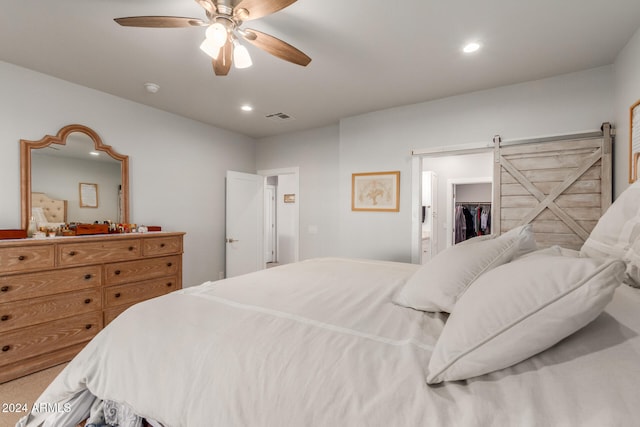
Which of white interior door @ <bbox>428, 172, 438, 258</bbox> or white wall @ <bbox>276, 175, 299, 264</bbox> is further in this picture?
white wall @ <bbox>276, 175, 299, 264</bbox>

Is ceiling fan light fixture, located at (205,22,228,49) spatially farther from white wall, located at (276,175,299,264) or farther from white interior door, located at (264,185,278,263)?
white interior door, located at (264,185,278,263)

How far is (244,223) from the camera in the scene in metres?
4.61

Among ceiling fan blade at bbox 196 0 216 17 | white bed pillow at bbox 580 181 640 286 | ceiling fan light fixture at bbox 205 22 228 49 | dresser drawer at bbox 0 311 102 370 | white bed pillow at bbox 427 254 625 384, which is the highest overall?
ceiling fan blade at bbox 196 0 216 17

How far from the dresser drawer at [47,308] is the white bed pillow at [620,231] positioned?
3601 mm

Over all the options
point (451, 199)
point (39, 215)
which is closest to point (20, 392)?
point (39, 215)

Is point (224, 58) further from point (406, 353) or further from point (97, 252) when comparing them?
point (97, 252)

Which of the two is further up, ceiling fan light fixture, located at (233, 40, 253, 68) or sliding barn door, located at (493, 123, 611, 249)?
ceiling fan light fixture, located at (233, 40, 253, 68)

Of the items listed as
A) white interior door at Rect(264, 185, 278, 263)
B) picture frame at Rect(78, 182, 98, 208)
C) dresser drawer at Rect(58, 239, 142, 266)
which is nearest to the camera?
dresser drawer at Rect(58, 239, 142, 266)

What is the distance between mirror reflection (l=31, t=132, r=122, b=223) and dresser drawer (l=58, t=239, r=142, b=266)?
0.53m

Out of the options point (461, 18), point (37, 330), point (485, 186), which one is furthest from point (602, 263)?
point (485, 186)

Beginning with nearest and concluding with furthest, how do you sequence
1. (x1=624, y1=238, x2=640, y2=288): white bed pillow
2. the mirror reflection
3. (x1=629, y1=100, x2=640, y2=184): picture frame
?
1. (x1=624, y1=238, x2=640, y2=288): white bed pillow
2. (x1=629, y1=100, x2=640, y2=184): picture frame
3. the mirror reflection

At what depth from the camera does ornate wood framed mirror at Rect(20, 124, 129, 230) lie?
2.56m

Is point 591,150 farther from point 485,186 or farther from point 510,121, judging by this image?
point 485,186

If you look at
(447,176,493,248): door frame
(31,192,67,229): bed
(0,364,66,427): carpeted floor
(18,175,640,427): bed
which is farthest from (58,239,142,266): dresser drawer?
(447,176,493,248): door frame
